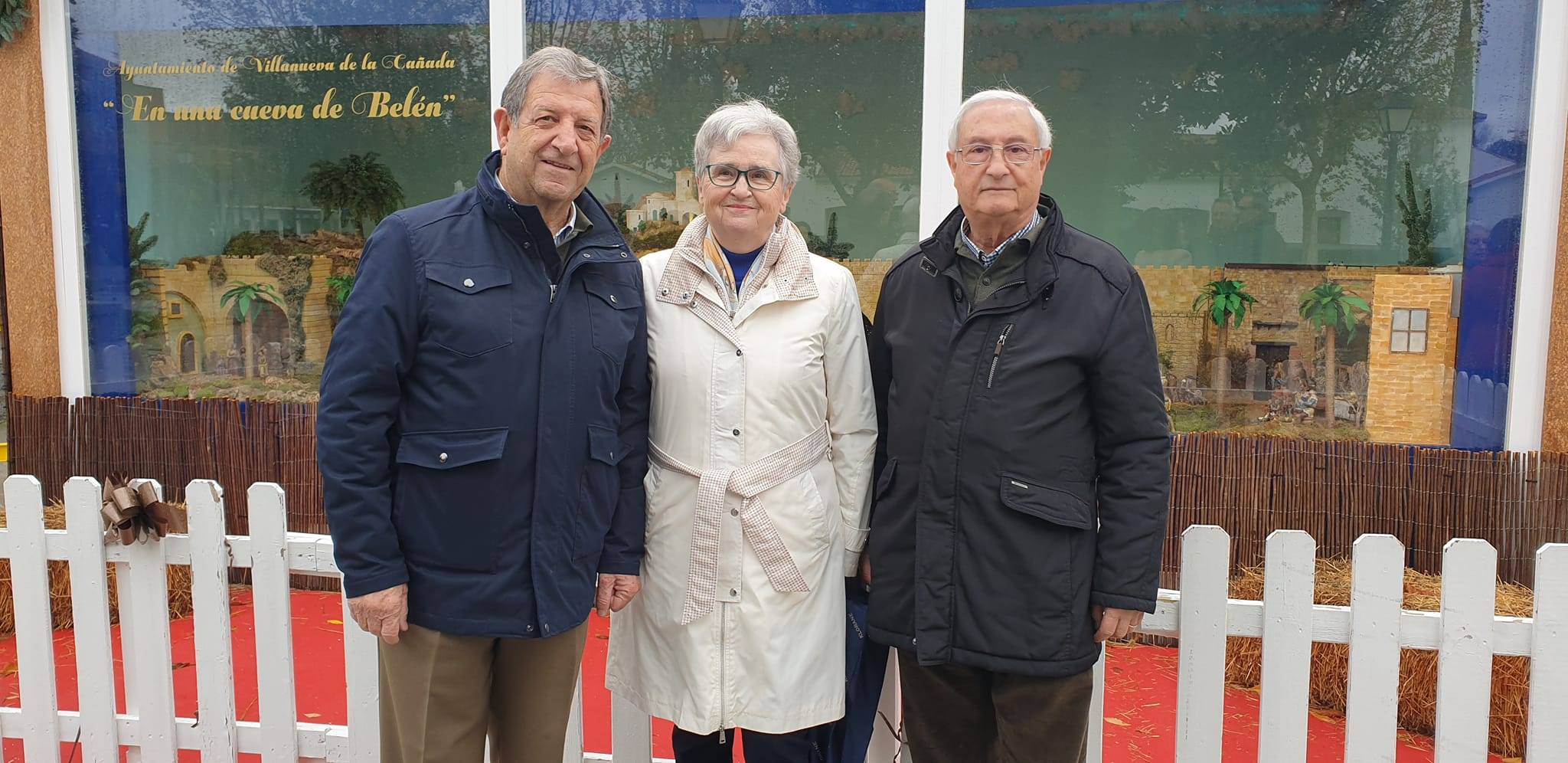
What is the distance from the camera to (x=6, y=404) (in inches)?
206

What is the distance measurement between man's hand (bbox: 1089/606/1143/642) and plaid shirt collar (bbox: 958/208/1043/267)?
777 millimetres

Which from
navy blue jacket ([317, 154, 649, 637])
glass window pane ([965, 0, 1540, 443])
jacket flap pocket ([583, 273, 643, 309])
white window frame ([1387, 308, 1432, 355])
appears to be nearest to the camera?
navy blue jacket ([317, 154, 649, 637])

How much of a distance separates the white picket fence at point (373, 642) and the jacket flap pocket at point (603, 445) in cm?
92

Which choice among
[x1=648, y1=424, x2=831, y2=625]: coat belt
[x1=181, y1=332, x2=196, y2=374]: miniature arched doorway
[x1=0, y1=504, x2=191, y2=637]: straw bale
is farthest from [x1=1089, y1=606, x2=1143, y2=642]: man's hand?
[x1=181, y1=332, x2=196, y2=374]: miniature arched doorway

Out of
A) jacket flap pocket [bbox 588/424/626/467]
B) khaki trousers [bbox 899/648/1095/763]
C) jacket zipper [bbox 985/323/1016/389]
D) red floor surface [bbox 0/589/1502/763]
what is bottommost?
red floor surface [bbox 0/589/1502/763]

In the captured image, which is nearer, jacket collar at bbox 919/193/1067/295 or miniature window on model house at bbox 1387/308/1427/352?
jacket collar at bbox 919/193/1067/295

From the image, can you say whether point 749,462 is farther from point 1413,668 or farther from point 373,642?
point 1413,668

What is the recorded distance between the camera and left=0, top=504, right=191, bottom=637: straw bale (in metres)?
4.32

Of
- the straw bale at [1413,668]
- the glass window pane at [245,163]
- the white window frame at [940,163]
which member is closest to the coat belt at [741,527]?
the straw bale at [1413,668]

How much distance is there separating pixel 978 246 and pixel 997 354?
29 centimetres

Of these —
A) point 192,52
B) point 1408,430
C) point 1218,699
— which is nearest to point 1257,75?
point 1408,430

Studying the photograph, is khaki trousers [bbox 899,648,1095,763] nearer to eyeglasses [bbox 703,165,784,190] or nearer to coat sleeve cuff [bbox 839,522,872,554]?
coat sleeve cuff [bbox 839,522,872,554]

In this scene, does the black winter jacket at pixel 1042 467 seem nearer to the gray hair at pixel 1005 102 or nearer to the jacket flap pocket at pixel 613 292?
the gray hair at pixel 1005 102

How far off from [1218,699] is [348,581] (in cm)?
210
